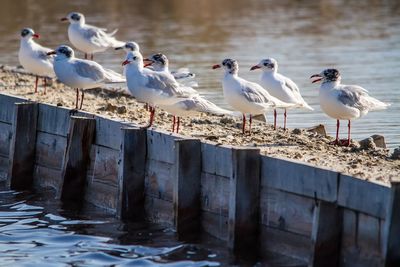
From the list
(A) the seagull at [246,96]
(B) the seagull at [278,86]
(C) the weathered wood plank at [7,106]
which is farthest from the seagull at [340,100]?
(C) the weathered wood plank at [7,106]

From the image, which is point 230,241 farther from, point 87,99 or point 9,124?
point 87,99

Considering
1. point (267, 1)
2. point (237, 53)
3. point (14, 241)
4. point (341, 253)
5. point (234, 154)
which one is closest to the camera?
point (341, 253)

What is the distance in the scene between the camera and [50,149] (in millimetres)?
14172

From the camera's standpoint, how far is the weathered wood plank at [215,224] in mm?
11125

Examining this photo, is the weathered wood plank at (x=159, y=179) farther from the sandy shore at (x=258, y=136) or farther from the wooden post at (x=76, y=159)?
the wooden post at (x=76, y=159)

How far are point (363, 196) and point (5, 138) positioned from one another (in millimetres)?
7056

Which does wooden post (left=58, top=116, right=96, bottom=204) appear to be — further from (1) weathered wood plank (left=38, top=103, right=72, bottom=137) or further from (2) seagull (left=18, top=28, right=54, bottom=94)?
(2) seagull (left=18, top=28, right=54, bottom=94)

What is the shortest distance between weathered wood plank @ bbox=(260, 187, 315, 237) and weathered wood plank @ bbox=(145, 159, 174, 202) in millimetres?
1617

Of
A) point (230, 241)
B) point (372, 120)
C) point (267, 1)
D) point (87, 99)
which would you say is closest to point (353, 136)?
point (372, 120)

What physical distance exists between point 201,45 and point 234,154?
17.7 meters

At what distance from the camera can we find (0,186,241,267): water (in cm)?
1090

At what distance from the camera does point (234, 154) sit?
10.5 metres

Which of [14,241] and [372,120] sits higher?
[372,120]

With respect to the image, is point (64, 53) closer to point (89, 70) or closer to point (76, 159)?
point (89, 70)
